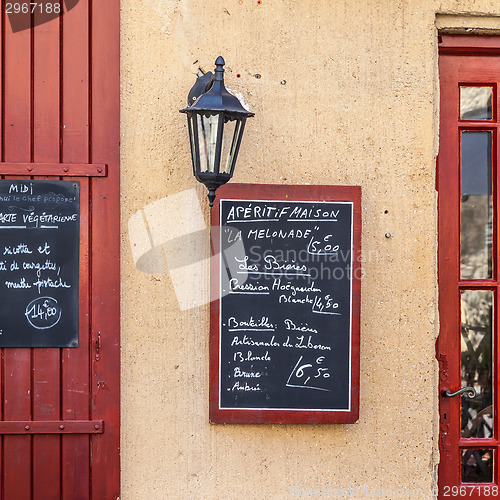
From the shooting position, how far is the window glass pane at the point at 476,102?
131 inches

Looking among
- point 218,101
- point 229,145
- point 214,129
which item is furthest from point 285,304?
point 218,101

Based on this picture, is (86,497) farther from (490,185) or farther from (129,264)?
(490,185)

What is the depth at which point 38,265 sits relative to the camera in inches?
121

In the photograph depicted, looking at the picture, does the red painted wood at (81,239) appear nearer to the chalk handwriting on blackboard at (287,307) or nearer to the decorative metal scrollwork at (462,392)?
the chalk handwriting on blackboard at (287,307)

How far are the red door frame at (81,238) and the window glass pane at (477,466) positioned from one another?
77.3 inches

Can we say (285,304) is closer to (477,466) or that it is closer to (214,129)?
(214,129)

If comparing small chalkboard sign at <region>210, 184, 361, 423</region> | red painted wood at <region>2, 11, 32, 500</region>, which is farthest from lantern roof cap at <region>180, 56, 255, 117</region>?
red painted wood at <region>2, 11, 32, 500</region>

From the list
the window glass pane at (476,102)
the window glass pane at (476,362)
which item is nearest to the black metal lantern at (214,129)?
the window glass pane at (476,102)

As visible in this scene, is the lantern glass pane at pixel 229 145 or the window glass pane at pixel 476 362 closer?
the lantern glass pane at pixel 229 145

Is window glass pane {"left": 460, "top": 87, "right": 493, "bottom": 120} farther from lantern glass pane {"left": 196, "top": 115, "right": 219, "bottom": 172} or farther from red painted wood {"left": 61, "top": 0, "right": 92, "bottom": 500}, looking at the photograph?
red painted wood {"left": 61, "top": 0, "right": 92, "bottom": 500}

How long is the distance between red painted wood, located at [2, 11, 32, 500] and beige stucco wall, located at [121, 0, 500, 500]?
0.52 metres

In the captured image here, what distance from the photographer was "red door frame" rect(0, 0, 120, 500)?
3.08m

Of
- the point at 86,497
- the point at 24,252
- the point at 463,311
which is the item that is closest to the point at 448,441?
the point at 463,311

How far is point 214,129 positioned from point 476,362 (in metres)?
2.00
